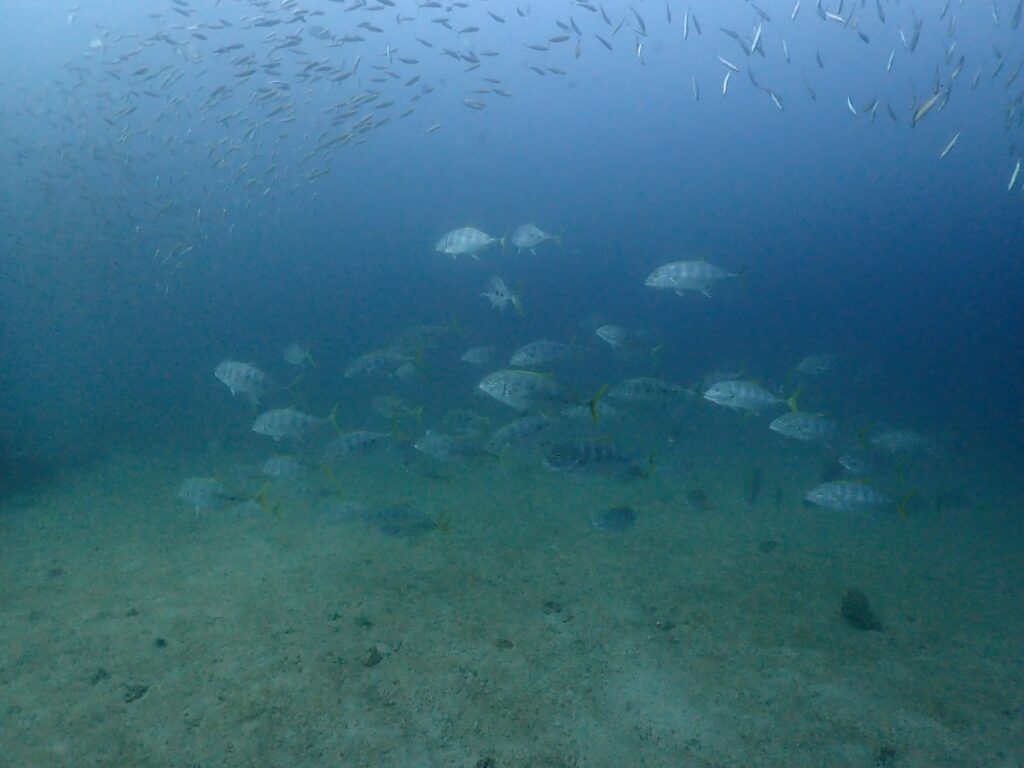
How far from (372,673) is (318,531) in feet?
12.4

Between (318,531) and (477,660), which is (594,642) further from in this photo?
(318,531)

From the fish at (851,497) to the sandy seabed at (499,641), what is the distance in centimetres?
131

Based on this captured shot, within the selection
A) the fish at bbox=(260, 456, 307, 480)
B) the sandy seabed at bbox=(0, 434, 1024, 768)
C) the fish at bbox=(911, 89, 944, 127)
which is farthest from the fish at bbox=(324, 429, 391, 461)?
the fish at bbox=(911, 89, 944, 127)

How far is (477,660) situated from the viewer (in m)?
5.20

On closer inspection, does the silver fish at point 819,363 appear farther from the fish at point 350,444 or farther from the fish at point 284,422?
the fish at point 284,422

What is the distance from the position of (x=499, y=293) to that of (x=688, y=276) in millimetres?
2764

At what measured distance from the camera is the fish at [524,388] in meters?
5.90

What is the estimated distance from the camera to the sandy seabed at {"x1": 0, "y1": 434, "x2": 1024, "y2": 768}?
4.24 metres

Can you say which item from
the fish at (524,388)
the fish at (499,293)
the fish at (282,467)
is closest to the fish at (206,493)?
the fish at (282,467)

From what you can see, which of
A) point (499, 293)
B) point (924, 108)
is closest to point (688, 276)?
point (499, 293)

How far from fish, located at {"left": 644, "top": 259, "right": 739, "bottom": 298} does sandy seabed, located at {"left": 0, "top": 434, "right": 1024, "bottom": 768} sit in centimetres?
372

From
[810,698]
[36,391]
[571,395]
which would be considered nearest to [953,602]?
[810,698]

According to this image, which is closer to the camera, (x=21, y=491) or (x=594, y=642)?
(x=594, y=642)

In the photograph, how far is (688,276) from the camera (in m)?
7.62
